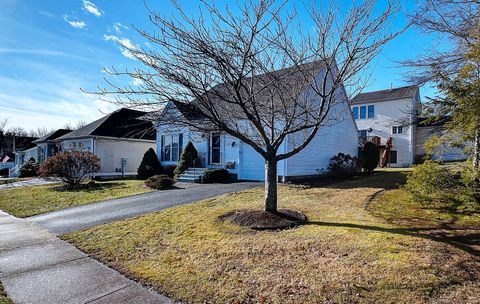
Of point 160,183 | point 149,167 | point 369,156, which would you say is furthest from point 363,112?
point 160,183

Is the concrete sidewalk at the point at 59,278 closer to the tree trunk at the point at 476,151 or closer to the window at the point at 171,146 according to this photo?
the tree trunk at the point at 476,151

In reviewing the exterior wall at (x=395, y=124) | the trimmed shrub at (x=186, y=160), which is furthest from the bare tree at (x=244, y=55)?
the exterior wall at (x=395, y=124)

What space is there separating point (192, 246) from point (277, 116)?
151 inches

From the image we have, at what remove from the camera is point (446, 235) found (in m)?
5.04

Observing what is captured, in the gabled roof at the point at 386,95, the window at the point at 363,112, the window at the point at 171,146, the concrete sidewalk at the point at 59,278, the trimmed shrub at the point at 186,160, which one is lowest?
the concrete sidewalk at the point at 59,278

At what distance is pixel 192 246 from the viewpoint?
5.22 metres

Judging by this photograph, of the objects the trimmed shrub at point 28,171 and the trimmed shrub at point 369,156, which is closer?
the trimmed shrub at point 369,156

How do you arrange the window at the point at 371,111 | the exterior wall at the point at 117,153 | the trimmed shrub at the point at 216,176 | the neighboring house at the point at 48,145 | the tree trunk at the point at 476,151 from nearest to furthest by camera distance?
the tree trunk at the point at 476,151 < the trimmed shrub at the point at 216,176 < the exterior wall at the point at 117,153 < the neighboring house at the point at 48,145 < the window at the point at 371,111

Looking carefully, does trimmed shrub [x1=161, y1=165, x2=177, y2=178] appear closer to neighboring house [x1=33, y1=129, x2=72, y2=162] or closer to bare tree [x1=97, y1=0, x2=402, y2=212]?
bare tree [x1=97, y1=0, x2=402, y2=212]

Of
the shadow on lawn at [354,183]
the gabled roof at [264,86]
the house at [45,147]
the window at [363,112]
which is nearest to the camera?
the gabled roof at [264,86]

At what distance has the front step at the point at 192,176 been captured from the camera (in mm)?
14984

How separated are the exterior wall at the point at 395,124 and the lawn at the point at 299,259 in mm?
23794

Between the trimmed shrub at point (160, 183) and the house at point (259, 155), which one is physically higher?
the house at point (259, 155)

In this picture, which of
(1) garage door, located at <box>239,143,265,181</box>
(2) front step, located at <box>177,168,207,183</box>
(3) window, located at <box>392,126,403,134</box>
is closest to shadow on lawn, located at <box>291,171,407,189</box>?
(1) garage door, located at <box>239,143,265,181</box>
